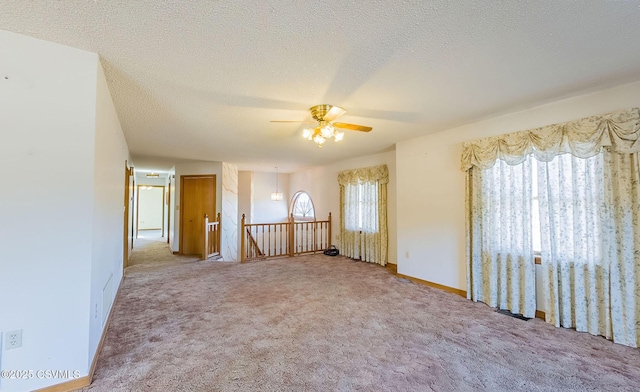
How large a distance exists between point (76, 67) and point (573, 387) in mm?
4186

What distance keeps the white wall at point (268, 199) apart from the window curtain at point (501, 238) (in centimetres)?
669

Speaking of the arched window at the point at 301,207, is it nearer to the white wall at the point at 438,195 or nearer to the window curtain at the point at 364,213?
the window curtain at the point at 364,213

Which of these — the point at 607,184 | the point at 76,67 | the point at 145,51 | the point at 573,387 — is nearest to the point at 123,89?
the point at 76,67

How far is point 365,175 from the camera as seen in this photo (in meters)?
5.78

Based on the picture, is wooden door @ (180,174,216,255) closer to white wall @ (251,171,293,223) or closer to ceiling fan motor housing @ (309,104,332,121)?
white wall @ (251,171,293,223)

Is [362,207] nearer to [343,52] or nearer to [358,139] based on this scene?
[358,139]

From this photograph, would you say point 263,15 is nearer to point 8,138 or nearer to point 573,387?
point 8,138

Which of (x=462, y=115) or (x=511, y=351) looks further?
(x=462, y=115)

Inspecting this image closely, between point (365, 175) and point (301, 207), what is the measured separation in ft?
13.2

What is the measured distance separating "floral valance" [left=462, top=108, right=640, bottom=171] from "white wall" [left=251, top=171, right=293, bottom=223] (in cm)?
678

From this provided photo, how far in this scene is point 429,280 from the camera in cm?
413

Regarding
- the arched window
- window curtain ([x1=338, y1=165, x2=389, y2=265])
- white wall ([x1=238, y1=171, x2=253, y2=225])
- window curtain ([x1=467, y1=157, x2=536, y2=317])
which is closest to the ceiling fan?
window curtain ([x1=467, y1=157, x2=536, y2=317])

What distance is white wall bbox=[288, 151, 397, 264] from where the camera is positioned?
5341mm

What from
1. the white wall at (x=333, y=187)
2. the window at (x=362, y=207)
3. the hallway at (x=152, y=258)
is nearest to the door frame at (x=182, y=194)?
the hallway at (x=152, y=258)
